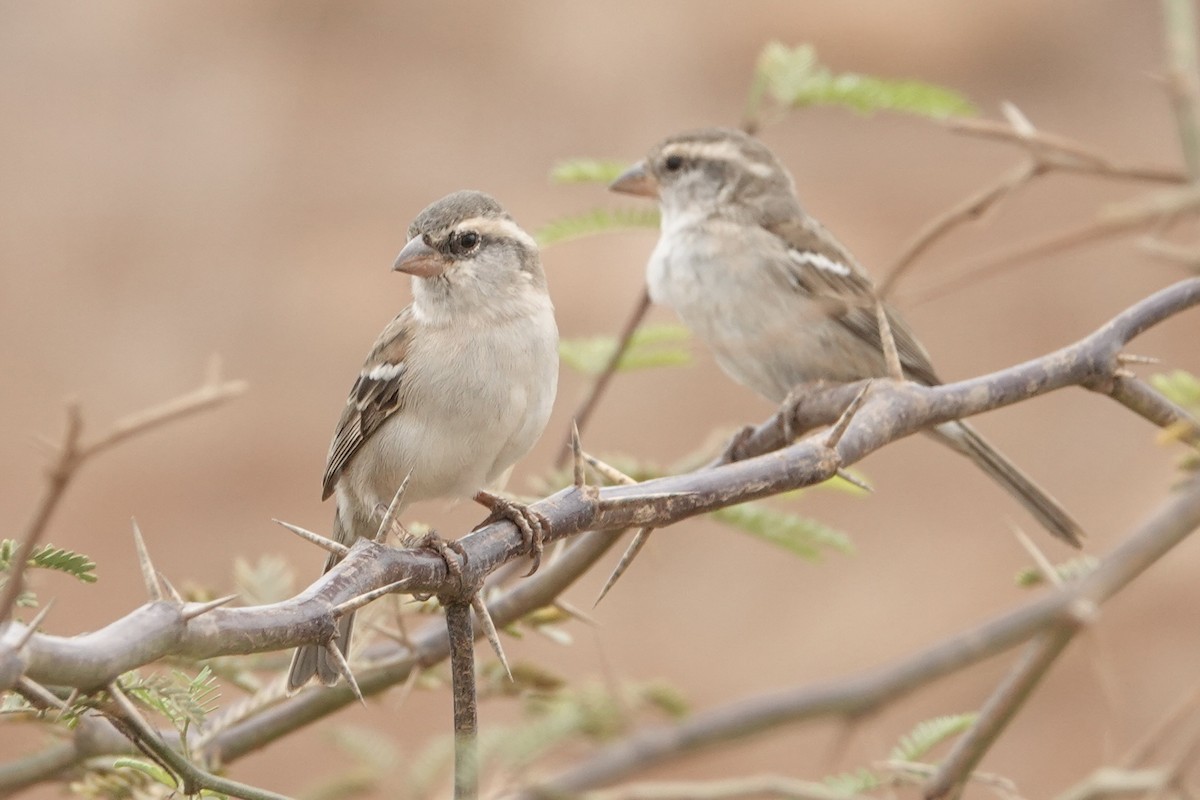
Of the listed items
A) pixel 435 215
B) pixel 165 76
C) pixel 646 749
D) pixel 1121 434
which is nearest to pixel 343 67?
pixel 165 76

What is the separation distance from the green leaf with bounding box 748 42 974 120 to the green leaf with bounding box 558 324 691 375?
0.68 m

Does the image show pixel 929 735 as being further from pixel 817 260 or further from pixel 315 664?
pixel 817 260

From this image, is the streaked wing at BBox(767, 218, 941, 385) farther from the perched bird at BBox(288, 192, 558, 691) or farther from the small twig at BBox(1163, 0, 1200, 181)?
the small twig at BBox(1163, 0, 1200, 181)

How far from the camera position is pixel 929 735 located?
2680 millimetres

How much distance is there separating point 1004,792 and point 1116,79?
11.2 metres

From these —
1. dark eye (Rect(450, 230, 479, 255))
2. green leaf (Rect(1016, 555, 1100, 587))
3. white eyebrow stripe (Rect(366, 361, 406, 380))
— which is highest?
dark eye (Rect(450, 230, 479, 255))

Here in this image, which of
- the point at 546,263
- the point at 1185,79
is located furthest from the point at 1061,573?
the point at 546,263

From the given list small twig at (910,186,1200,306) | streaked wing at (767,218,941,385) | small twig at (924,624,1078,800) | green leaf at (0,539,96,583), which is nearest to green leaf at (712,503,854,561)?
small twig at (924,624,1078,800)

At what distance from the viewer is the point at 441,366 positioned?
3504 mm

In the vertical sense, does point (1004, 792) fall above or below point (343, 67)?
below

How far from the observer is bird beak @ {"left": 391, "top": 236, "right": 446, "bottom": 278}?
140 inches

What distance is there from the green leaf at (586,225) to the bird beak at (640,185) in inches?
55.4

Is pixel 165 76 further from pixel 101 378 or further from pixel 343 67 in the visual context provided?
pixel 101 378

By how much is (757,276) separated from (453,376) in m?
2.01
